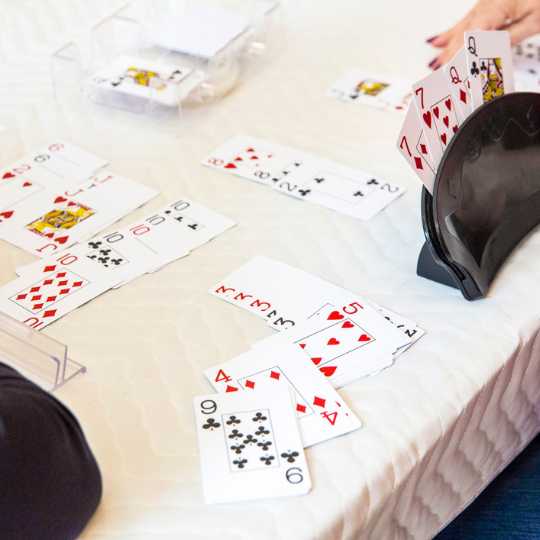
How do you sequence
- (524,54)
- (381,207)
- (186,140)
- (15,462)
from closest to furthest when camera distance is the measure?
1. (15,462)
2. (381,207)
3. (186,140)
4. (524,54)

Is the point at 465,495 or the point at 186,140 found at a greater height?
the point at 186,140

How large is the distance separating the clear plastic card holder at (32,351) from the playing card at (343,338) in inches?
15.0

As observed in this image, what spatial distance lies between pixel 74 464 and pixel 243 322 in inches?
20.7

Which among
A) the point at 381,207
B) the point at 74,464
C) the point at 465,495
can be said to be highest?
the point at 74,464

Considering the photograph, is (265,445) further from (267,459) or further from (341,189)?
(341,189)

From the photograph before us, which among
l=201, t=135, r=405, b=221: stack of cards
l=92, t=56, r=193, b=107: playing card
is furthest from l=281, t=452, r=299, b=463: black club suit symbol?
l=92, t=56, r=193, b=107: playing card

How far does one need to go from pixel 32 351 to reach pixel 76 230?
21.4 inches

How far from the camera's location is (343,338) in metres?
1.31

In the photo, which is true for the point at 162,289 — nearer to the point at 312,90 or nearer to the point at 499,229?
the point at 499,229

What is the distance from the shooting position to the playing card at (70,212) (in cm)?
162

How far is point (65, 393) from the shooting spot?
123cm

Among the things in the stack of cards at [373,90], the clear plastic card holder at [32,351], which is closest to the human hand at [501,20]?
the stack of cards at [373,90]

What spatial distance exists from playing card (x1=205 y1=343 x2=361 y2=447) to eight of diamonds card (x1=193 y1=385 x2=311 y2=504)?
24mm

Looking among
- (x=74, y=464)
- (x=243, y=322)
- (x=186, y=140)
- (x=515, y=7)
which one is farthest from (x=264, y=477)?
(x=515, y=7)
